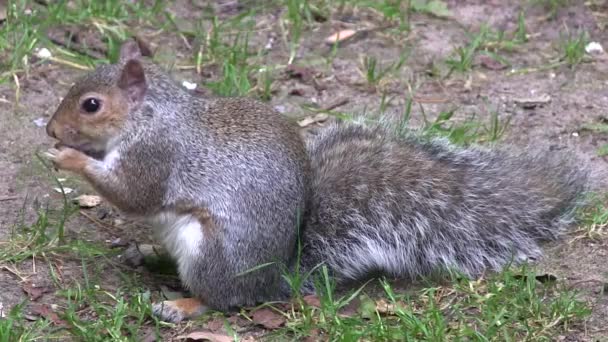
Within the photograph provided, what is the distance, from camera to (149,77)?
11.3 feet

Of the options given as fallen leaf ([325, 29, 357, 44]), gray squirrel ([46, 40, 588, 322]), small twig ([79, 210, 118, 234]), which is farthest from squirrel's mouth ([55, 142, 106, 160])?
fallen leaf ([325, 29, 357, 44])

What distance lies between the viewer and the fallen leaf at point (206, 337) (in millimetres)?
3250

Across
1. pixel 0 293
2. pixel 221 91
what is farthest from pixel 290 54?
pixel 0 293

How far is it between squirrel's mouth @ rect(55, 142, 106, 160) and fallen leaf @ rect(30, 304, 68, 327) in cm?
48

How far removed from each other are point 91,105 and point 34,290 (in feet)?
1.98

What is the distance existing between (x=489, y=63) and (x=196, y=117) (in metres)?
2.01

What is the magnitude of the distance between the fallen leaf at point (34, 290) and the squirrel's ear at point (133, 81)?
0.65 m

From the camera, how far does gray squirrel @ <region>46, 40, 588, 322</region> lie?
11.0 ft

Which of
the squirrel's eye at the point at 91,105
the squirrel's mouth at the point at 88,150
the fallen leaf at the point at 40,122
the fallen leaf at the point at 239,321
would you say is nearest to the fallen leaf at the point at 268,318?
the fallen leaf at the point at 239,321

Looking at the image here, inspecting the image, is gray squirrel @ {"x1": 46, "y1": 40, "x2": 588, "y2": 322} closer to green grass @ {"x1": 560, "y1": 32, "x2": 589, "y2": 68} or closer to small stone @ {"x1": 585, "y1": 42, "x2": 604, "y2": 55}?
green grass @ {"x1": 560, "y1": 32, "x2": 589, "y2": 68}

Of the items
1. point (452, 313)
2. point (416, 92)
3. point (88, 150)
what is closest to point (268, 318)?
point (452, 313)

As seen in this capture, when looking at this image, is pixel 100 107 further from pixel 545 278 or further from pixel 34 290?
pixel 545 278

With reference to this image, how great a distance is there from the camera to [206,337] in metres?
3.26

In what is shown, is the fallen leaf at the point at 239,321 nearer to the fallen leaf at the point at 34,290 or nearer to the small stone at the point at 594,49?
the fallen leaf at the point at 34,290
